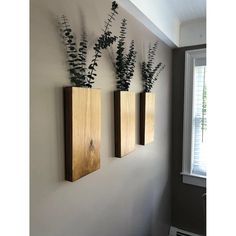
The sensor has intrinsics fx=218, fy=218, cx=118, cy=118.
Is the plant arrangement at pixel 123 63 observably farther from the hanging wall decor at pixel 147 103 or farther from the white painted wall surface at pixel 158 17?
the hanging wall decor at pixel 147 103

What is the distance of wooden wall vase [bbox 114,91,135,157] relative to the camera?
54.2 inches

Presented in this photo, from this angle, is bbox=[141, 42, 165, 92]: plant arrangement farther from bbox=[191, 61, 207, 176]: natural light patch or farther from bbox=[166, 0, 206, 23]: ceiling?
bbox=[191, 61, 207, 176]: natural light patch

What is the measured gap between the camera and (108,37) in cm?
121

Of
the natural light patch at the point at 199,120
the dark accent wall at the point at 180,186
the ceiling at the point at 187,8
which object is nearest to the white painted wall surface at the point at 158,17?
the ceiling at the point at 187,8

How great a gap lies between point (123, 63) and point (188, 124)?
1.50 meters

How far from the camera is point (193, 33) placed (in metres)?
2.50

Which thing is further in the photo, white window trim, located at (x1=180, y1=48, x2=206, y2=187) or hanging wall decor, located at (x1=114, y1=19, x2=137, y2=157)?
white window trim, located at (x1=180, y1=48, x2=206, y2=187)

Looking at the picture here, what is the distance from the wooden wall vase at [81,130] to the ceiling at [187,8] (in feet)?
5.01

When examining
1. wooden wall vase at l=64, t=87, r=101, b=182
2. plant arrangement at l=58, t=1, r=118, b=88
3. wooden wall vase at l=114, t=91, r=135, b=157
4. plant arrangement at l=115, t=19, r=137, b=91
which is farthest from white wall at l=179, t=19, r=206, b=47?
wooden wall vase at l=64, t=87, r=101, b=182
